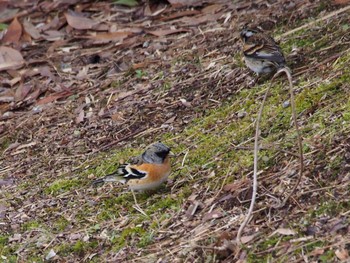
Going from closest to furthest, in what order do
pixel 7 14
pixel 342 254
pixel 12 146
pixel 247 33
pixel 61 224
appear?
1. pixel 342 254
2. pixel 61 224
3. pixel 247 33
4. pixel 12 146
5. pixel 7 14

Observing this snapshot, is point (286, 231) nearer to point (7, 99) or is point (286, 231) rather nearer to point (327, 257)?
point (327, 257)

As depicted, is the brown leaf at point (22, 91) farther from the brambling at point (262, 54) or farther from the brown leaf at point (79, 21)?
the brambling at point (262, 54)

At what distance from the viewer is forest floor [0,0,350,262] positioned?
549 centimetres

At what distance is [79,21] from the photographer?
10.1 meters

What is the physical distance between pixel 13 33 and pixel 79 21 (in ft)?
2.55

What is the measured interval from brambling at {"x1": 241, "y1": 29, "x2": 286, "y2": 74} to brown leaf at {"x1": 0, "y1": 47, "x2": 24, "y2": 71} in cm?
305

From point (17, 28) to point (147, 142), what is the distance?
11.7ft

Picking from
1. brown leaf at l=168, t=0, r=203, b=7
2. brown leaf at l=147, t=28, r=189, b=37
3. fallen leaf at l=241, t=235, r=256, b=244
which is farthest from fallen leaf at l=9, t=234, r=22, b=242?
brown leaf at l=168, t=0, r=203, b=7

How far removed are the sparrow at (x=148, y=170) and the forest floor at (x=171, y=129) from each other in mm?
150

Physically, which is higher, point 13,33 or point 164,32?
point 164,32

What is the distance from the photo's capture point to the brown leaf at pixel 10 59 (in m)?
9.65

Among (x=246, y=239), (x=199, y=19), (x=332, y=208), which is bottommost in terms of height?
(x=199, y=19)

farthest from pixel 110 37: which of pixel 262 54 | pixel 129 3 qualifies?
pixel 262 54

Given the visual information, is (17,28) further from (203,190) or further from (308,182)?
(308,182)
